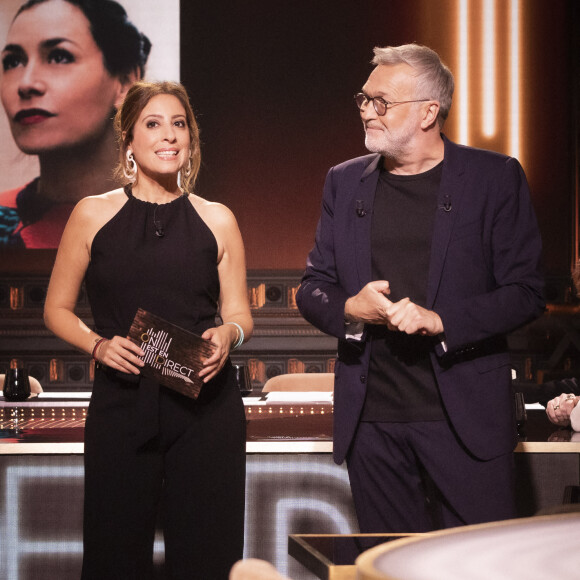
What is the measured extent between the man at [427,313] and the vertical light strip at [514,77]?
146 inches

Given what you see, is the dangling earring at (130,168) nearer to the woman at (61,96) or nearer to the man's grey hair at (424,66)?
the man's grey hair at (424,66)

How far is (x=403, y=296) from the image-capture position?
1904mm

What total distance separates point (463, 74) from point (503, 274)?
3.91 meters

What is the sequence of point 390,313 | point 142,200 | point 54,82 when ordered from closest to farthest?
point 390,313, point 142,200, point 54,82

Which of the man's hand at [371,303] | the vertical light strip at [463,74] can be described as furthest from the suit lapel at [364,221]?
the vertical light strip at [463,74]

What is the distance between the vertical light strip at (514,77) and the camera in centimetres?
546

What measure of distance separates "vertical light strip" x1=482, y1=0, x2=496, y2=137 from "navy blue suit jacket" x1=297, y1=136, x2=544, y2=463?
12.2 feet

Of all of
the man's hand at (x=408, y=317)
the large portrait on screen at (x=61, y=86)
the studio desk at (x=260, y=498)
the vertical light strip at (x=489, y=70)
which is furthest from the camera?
the vertical light strip at (x=489, y=70)

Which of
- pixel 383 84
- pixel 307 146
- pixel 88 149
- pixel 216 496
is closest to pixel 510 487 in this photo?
pixel 216 496

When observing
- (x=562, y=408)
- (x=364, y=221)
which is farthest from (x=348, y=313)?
(x=562, y=408)

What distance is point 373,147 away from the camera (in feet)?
6.36

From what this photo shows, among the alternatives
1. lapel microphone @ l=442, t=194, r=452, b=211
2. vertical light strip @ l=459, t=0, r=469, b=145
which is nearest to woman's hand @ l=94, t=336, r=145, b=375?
lapel microphone @ l=442, t=194, r=452, b=211

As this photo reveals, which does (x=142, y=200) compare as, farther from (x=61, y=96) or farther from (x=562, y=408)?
(x=61, y=96)

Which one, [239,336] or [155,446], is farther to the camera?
[239,336]
